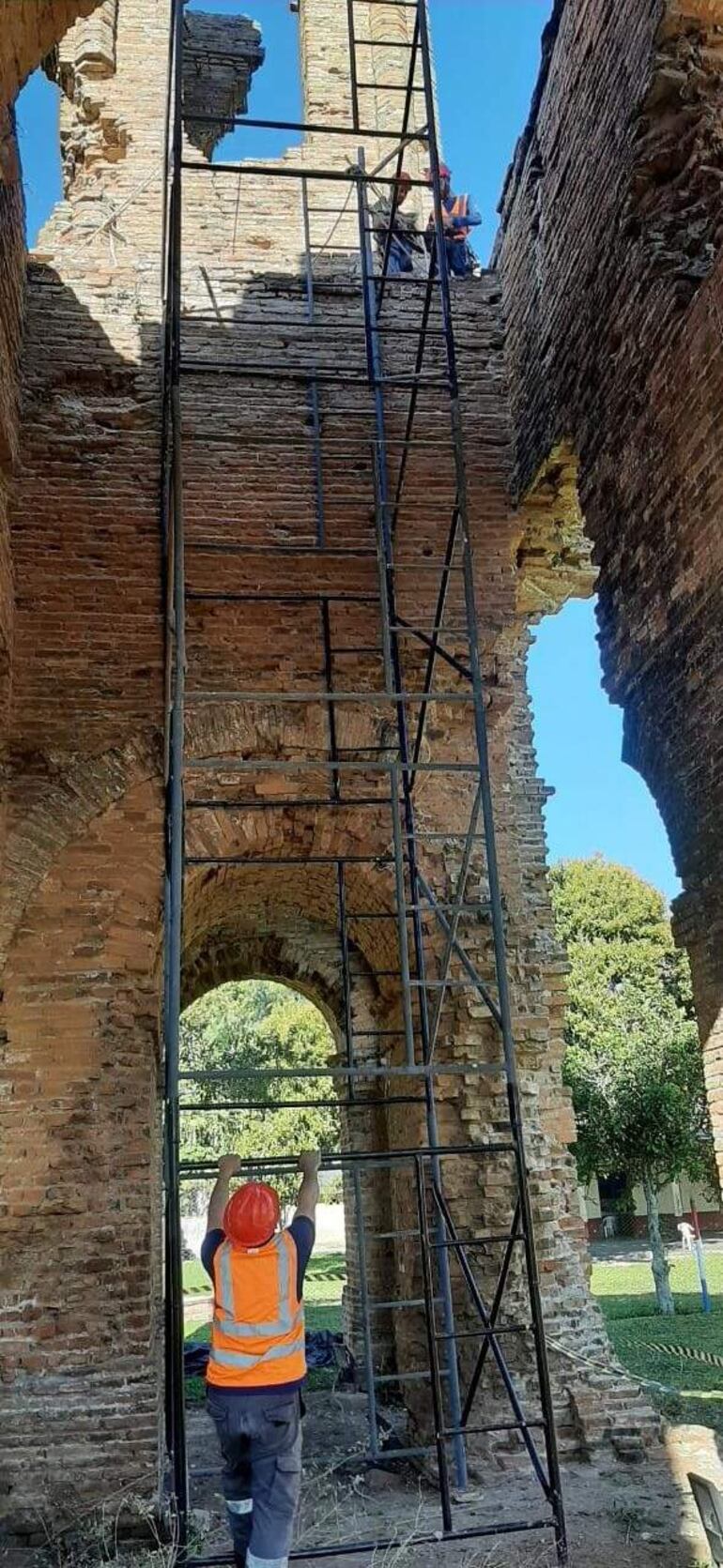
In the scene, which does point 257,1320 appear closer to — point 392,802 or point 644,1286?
point 392,802

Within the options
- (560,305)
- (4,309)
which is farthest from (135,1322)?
(560,305)

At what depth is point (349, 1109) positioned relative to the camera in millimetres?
10078

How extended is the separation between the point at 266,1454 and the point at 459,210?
33.8 feet

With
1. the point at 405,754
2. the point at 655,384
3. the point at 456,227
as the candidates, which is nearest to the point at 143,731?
the point at 405,754

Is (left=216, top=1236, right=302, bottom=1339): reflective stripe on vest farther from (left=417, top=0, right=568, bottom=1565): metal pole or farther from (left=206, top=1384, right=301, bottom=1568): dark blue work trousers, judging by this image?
(left=417, top=0, right=568, bottom=1565): metal pole

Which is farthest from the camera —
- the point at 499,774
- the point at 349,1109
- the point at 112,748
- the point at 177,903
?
the point at 349,1109

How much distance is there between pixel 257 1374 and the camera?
12.7ft

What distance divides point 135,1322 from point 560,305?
6.99 metres

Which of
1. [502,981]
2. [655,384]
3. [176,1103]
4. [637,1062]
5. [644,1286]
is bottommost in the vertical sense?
[644,1286]

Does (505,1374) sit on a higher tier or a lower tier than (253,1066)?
lower

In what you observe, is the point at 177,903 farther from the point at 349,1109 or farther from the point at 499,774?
the point at 349,1109

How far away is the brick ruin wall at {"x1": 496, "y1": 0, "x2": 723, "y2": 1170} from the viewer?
19.1 ft

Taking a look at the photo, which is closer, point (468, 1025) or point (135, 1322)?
point (135, 1322)

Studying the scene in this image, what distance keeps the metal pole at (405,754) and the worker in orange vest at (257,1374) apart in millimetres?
1445
